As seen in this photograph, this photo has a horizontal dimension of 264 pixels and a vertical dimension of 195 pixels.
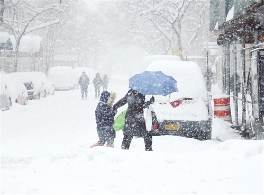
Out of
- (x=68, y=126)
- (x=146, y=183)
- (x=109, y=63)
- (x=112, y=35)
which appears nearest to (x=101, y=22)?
(x=112, y=35)

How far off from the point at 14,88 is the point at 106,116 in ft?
36.8

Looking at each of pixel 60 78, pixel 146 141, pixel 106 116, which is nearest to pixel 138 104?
pixel 146 141

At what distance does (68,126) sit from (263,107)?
690 cm

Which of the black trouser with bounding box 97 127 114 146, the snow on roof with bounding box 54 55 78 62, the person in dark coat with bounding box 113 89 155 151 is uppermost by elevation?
the snow on roof with bounding box 54 55 78 62

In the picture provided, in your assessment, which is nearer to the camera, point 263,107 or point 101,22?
point 263,107

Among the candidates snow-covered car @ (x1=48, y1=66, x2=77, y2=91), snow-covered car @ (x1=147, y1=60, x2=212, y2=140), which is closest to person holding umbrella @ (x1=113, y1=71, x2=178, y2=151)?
snow-covered car @ (x1=147, y1=60, x2=212, y2=140)

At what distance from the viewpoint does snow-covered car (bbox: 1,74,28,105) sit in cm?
1744

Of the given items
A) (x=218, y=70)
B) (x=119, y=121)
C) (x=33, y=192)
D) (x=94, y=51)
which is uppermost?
(x=94, y=51)

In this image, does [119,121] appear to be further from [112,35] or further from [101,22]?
[101,22]

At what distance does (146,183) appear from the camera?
488 cm

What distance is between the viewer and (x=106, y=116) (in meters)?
8.06

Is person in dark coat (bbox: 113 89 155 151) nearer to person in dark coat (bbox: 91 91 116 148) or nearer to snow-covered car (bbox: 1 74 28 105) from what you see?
person in dark coat (bbox: 91 91 116 148)

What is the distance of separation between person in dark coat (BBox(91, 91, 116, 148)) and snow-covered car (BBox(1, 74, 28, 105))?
996cm

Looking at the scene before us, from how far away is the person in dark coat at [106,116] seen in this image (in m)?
8.02
